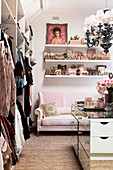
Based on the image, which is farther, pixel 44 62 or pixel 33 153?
pixel 44 62

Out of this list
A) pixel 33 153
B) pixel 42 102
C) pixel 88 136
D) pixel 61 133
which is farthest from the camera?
pixel 42 102

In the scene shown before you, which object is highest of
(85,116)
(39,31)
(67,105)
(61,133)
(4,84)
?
(39,31)

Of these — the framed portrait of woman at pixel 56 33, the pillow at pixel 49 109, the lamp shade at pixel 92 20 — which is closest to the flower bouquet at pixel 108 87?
the lamp shade at pixel 92 20

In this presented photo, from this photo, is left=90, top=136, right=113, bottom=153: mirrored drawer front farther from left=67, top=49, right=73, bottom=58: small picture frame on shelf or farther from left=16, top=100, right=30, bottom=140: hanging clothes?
left=67, top=49, right=73, bottom=58: small picture frame on shelf

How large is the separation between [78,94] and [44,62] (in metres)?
1.25

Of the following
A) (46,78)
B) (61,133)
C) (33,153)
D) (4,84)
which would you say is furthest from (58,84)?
(4,84)

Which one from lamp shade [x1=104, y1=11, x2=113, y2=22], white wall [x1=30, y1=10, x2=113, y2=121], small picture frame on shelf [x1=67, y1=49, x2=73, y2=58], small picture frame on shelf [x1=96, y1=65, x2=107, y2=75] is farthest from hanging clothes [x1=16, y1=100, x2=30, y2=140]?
small picture frame on shelf [x1=96, y1=65, x2=107, y2=75]

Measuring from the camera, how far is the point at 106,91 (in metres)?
3.12

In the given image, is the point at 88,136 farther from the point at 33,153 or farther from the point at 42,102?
the point at 42,102

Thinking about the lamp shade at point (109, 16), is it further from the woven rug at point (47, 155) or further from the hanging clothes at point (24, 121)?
the woven rug at point (47, 155)

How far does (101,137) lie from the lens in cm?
253

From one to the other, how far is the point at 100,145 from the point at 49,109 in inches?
114

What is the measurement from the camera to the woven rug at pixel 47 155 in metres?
3.18

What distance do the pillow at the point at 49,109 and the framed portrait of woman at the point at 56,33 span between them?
1747 millimetres
